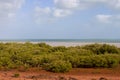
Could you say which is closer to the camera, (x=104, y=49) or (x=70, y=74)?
(x=70, y=74)

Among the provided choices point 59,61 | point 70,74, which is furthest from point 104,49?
point 70,74

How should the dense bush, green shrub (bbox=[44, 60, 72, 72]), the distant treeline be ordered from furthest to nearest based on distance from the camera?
the dense bush
the distant treeline
green shrub (bbox=[44, 60, 72, 72])

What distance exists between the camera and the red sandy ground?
15.5 meters

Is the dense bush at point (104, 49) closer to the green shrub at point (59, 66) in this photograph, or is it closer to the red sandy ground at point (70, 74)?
the red sandy ground at point (70, 74)

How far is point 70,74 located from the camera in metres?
17.2

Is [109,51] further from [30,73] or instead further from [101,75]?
[30,73]


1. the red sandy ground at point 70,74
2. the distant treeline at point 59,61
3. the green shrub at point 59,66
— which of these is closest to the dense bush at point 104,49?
the distant treeline at point 59,61

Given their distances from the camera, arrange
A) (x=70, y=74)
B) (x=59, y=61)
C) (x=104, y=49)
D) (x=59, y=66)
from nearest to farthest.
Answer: (x=70, y=74), (x=59, y=66), (x=59, y=61), (x=104, y=49)

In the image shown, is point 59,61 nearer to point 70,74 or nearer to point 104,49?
point 70,74

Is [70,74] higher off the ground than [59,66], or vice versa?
[59,66]

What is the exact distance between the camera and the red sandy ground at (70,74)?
15.5 meters

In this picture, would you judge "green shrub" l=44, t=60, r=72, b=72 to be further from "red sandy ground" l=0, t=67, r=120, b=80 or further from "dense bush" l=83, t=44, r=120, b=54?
"dense bush" l=83, t=44, r=120, b=54

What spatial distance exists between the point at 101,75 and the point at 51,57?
408 centimetres

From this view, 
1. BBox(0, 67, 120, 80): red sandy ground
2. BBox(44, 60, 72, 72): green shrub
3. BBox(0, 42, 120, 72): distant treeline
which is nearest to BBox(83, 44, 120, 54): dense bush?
BBox(0, 42, 120, 72): distant treeline
